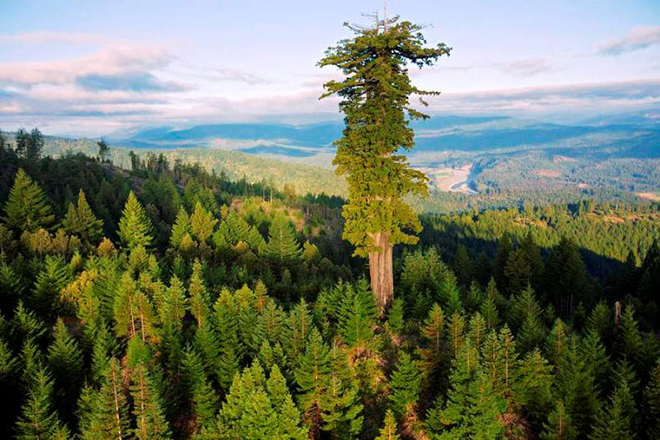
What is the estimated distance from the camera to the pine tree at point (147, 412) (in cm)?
1902

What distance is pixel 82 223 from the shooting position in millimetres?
64188

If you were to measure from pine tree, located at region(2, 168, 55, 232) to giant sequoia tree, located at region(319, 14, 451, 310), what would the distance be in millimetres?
52057

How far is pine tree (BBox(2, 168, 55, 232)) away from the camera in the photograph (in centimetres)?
6075

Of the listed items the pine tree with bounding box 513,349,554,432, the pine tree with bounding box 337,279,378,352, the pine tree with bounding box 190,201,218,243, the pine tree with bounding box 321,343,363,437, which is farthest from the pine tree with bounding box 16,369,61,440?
the pine tree with bounding box 190,201,218,243

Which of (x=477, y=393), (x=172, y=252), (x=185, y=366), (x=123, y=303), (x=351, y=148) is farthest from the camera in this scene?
(x=172, y=252)

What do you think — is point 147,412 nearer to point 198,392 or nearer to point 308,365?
point 198,392

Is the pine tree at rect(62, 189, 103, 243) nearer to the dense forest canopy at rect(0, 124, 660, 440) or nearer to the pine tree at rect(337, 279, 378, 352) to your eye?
the dense forest canopy at rect(0, 124, 660, 440)

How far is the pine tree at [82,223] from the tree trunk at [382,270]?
49.2 m

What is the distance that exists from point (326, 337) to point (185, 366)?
24.0ft

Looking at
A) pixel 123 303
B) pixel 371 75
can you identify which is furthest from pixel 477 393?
pixel 123 303

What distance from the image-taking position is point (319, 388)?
1967 centimetres

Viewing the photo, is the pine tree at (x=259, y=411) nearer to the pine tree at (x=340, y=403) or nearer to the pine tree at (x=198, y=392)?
the pine tree at (x=340, y=403)

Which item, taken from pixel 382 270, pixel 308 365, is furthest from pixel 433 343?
pixel 308 365

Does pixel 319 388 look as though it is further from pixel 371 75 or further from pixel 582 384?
pixel 371 75
